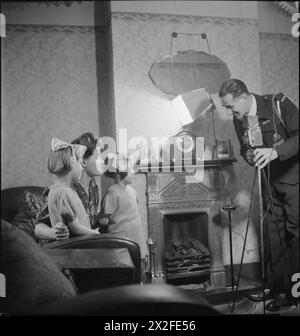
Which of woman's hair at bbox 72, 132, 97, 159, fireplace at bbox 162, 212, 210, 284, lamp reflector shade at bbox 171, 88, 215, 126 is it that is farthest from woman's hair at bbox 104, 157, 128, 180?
lamp reflector shade at bbox 171, 88, 215, 126

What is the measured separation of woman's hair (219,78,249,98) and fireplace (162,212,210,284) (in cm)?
73

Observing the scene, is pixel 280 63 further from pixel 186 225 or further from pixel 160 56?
pixel 186 225

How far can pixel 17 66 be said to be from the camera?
1.96 meters

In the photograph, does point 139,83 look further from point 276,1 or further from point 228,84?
point 276,1

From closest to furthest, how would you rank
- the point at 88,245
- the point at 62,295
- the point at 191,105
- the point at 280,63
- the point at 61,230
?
the point at 62,295, the point at 88,245, the point at 61,230, the point at 191,105, the point at 280,63

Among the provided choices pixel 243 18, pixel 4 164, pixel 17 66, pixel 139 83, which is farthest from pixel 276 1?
pixel 4 164

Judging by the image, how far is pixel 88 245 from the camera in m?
1.60

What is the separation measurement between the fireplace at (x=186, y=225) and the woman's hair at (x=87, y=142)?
0.34 m

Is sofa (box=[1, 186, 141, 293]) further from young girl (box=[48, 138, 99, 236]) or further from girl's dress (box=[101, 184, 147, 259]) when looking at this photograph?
girl's dress (box=[101, 184, 147, 259])

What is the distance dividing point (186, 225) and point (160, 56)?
1.01 meters

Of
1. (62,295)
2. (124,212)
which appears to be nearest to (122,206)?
(124,212)

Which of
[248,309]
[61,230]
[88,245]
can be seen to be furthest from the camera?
[248,309]
